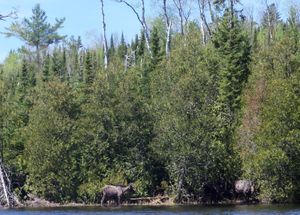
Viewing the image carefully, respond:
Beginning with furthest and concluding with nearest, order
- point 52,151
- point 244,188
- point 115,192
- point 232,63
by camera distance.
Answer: point 232,63 → point 52,151 → point 115,192 → point 244,188

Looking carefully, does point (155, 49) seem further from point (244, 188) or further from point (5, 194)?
point (5, 194)

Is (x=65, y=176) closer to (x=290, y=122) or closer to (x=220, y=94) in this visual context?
(x=220, y=94)

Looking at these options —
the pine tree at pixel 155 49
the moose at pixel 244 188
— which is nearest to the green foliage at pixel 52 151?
the moose at pixel 244 188

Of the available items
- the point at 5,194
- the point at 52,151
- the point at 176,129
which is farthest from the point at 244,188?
the point at 5,194

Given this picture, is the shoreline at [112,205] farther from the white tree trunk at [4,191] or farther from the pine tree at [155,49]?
the pine tree at [155,49]

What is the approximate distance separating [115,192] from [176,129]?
24.9ft

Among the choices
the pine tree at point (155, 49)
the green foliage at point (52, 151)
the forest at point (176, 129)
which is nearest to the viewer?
the forest at point (176, 129)

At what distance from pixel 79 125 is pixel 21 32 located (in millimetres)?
45282

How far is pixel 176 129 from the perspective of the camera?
187ft

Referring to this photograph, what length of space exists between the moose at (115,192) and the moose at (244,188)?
9123mm

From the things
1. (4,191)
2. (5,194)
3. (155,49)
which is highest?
(155,49)

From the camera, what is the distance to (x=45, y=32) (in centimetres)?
11025

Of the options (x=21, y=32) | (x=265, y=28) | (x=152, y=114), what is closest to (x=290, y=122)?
(x=152, y=114)

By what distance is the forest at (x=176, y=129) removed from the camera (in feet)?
177
